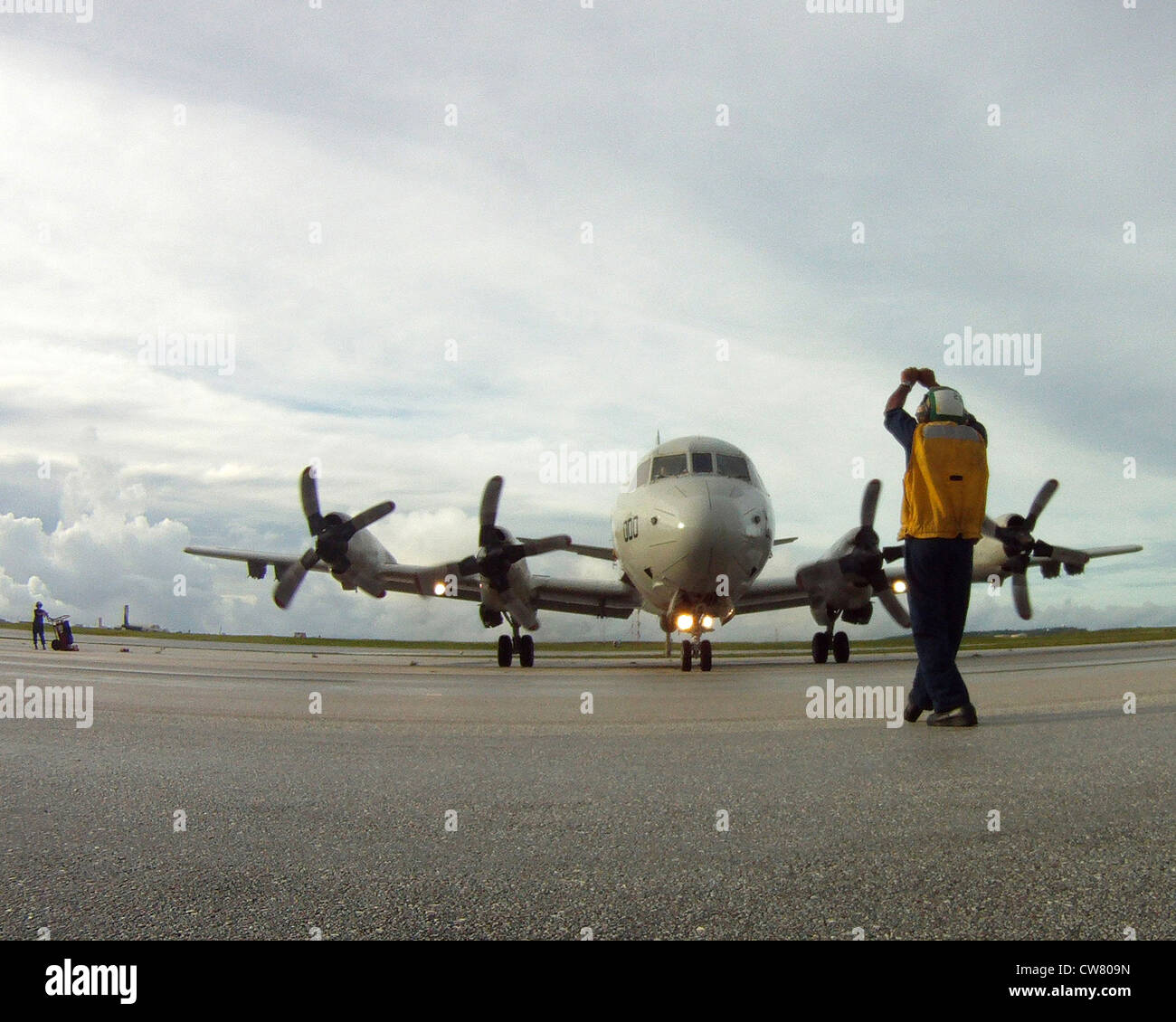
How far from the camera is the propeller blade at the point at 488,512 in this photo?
69.8ft

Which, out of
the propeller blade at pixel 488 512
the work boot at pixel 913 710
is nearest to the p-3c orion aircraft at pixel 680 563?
the propeller blade at pixel 488 512

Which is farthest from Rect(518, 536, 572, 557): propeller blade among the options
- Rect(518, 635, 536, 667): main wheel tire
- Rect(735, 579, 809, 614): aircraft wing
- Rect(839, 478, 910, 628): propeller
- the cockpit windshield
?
Rect(839, 478, 910, 628): propeller

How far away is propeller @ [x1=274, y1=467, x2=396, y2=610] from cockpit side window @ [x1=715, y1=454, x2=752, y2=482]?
28.5ft

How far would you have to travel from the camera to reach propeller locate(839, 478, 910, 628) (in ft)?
68.8

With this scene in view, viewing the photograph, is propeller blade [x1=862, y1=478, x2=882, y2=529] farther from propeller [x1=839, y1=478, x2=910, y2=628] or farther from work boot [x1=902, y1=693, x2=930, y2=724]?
work boot [x1=902, y1=693, x2=930, y2=724]

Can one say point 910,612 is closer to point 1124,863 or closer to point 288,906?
point 1124,863

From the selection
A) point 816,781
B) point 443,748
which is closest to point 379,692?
point 443,748

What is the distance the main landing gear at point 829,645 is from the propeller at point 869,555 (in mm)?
1477

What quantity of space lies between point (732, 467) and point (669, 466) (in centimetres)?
126

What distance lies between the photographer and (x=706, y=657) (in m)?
17.5

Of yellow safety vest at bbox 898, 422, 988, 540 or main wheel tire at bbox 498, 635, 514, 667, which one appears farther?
main wheel tire at bbox 498, 635, 514, 667

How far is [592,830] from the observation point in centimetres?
286
